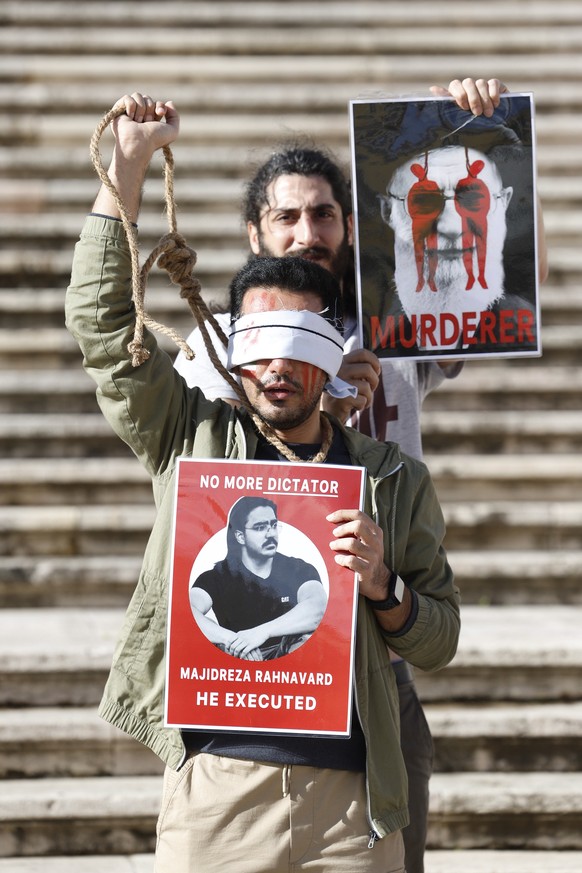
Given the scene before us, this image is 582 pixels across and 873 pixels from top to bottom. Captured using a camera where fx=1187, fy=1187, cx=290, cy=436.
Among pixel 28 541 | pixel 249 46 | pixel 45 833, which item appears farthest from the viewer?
pixel 249 46

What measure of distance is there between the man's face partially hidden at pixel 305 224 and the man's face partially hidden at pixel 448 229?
20 centimetres

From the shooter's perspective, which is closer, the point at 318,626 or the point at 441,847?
the point at 318,626

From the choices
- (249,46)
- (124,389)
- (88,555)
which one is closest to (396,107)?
(124,389)

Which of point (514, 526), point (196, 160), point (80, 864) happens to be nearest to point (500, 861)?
point (80, 864)

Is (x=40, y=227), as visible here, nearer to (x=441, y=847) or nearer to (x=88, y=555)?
(x=88, y=555)

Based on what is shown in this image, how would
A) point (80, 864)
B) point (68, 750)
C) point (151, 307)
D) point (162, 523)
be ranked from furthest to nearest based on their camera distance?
point (151, 307) → point (68, 750) → point (80, 864) → point (162, 523)

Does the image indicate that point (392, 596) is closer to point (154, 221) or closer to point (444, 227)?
point (444, 227)

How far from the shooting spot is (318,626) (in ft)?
6.79

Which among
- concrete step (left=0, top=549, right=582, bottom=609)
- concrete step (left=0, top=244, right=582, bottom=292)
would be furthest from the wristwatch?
concrete step (left=0, top=244, right=582, bottom=292)

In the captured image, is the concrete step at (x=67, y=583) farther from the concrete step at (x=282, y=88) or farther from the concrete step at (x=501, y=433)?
the concrete step at (x=282, y=88)

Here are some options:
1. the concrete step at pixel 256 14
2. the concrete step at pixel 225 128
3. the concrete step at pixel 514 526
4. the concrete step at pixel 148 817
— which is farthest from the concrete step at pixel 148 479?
the concrete step at pixel 256 14

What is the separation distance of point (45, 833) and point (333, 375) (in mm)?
2228

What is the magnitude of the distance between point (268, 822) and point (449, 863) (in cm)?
185

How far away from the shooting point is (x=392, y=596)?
6.95 ft
